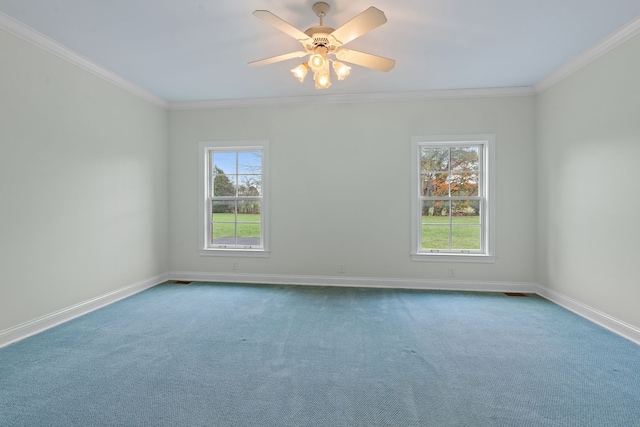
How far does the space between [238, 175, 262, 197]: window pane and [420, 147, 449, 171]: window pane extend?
94.0 inches

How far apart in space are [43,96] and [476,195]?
16.5 ft

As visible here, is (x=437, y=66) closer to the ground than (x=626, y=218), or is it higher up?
higher up

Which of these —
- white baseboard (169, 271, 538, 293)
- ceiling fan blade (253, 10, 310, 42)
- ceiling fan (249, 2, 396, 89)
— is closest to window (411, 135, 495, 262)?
white baseboard (169, 271, 538, 293)

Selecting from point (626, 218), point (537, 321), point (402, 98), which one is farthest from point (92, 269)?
point (626, 218)

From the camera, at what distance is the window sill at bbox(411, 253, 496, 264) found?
13.5 feet

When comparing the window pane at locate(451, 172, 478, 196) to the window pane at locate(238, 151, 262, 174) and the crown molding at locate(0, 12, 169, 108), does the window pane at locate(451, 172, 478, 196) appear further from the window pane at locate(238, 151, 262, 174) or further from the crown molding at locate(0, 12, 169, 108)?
the crown molding at locate(0, 12, 169, 108)

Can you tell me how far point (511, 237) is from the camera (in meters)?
4.07

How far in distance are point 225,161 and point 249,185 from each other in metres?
0.54

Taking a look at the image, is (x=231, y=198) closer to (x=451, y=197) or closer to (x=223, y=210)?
(x=223, y=210)

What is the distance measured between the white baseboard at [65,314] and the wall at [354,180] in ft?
2.86

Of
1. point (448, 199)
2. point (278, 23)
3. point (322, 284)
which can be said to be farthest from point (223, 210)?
point (448, 199)

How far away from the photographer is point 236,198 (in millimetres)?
4617

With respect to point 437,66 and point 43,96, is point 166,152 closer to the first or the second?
point 43,96

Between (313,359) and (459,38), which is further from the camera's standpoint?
(459,38)
